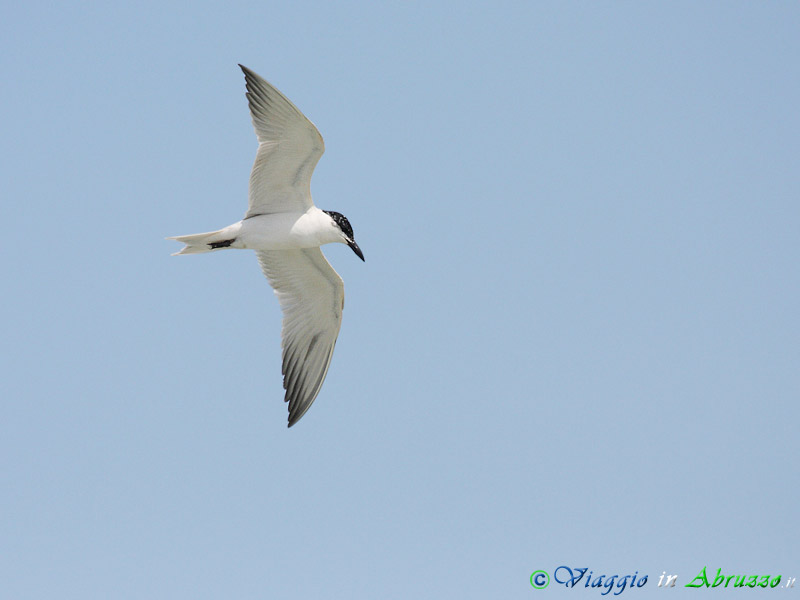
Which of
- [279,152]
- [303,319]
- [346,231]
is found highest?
[279,152]

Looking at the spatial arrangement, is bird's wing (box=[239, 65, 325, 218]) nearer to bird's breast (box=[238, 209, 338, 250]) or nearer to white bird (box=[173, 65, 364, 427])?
white bird (box=[173, 65, 364, 427])

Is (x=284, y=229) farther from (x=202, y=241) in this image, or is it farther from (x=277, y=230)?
(x=202, y=241)

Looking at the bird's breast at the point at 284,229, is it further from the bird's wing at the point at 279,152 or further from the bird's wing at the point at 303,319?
the bird's wing at the point at 303,319

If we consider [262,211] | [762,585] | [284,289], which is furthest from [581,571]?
[262,211]

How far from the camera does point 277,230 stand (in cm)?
1215

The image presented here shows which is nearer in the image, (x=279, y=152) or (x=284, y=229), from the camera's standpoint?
(x=279, y=152)

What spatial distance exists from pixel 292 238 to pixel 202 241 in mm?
1041

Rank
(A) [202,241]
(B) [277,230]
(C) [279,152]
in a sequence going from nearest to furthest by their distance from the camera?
(C) [279,152] → (A) [202,241] → (B) [277,230]

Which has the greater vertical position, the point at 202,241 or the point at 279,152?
the point at 279,152

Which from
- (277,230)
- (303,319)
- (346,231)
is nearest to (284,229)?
(277,230)

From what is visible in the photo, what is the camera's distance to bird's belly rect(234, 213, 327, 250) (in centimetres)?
A: 1216

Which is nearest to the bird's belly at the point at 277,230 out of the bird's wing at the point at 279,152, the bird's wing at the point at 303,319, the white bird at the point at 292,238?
the white bird at the point at 292,238

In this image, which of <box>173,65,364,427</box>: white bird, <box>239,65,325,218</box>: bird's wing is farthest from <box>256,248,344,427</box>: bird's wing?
<box>239,65,325,218</box>: bird's wing

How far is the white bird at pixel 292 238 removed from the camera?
1155 centimetres
